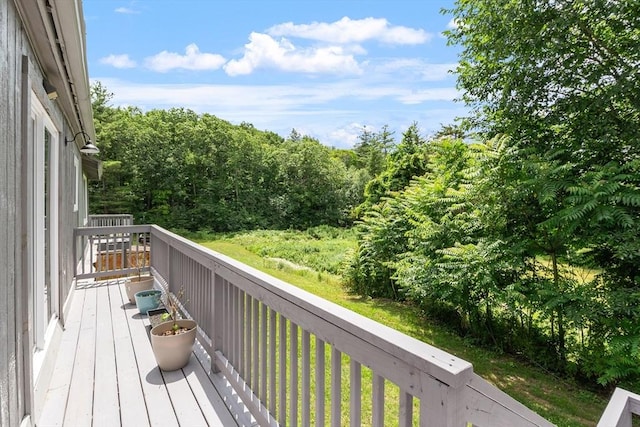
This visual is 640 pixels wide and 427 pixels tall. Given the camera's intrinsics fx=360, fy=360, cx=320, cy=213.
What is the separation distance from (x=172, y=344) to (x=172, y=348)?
0.13 feet

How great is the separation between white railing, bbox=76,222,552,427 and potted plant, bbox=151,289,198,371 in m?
0.18

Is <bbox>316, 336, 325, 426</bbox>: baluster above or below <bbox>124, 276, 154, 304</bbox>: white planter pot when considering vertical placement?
above

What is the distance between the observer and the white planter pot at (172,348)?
295cm

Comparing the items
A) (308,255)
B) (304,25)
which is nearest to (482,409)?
(308,255)

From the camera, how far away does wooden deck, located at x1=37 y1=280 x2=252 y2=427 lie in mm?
2373

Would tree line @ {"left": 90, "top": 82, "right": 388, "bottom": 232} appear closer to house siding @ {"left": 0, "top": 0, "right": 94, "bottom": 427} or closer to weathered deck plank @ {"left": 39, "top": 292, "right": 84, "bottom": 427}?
weathered deck plank @ {"left": 39, "top": 292, "right": 84, "bottom": 427}

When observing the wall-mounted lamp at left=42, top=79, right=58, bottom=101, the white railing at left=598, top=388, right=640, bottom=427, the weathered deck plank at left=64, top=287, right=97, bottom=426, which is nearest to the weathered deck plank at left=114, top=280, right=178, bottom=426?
the weathered deck plank at left=64, top=287, right=97, bottom=426

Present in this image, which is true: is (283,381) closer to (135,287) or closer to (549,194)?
(135,287)

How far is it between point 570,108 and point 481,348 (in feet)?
12.1

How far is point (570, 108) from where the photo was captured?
458 centimetres

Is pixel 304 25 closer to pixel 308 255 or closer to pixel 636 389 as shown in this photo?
pixel 308 255

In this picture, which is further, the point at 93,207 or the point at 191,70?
the point at 191,70

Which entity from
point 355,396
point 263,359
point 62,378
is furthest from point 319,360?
point 62,378

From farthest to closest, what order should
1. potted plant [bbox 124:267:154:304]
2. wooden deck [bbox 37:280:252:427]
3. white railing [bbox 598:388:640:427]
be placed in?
potted plant [bbox 124:267:154:304]
wooden deck [bbox 37:280:252:427]
white railing [bbox 598:388:640:427]
